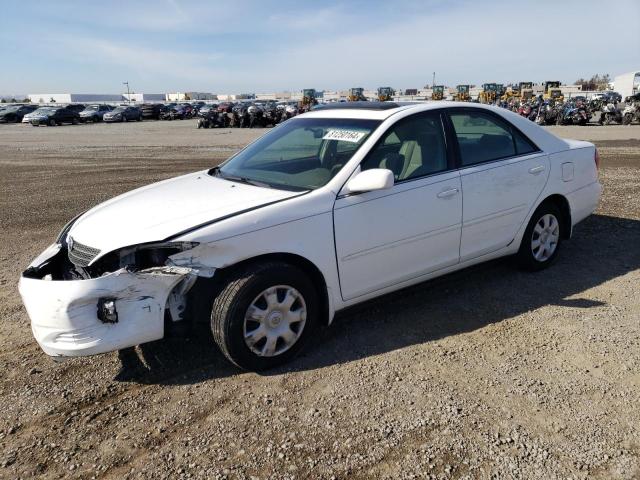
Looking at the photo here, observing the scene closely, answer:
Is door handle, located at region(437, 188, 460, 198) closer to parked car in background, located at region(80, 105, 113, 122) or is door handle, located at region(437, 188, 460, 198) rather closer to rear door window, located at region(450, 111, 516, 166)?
rear door window, located at region(450, 111, 516, 166)

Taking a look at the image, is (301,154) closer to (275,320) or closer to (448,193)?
(448,193)

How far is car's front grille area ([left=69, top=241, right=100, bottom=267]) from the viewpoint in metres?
3.10

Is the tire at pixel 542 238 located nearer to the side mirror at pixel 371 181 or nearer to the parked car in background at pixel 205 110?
the side mirror at pixel 371 181

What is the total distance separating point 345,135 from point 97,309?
2.14m

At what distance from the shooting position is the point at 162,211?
329 centimetres

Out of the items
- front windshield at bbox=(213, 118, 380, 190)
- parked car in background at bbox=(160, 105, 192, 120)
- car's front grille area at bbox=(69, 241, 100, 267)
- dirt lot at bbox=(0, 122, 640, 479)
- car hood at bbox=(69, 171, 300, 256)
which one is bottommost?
dirt lot at bbox=(0, 122, 640, 479)

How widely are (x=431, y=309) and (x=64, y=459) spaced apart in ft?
9.06

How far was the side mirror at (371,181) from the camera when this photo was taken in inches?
131

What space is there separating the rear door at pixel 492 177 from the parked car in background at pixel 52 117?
1669 inches

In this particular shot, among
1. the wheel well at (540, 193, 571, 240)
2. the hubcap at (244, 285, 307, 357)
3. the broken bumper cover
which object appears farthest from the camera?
the wheel well at (540, 193, 571, 240)

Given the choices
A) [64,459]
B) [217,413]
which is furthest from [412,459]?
[64,459]

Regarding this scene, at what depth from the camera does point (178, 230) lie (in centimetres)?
299

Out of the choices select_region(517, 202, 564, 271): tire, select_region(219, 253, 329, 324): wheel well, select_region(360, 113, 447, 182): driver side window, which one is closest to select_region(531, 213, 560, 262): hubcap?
select_region(517, 202, 564, 271): tire

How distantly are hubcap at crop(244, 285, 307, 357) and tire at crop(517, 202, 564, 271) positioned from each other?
245 centimetres
